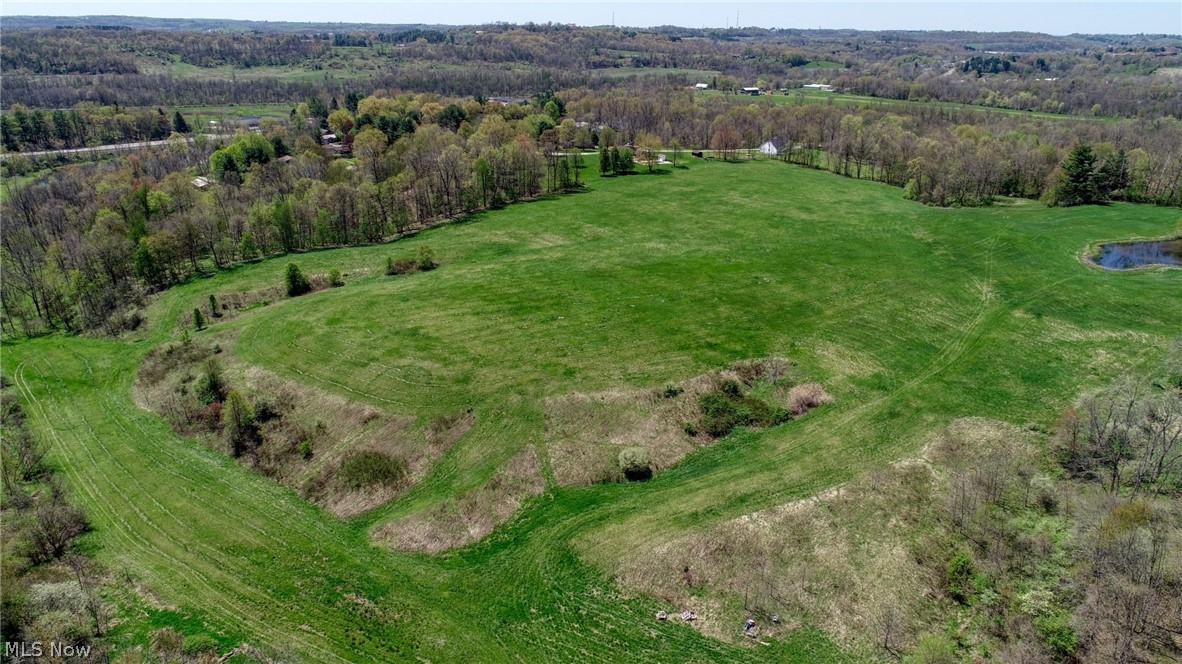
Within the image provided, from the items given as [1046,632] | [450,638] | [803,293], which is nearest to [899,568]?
[1046,632]

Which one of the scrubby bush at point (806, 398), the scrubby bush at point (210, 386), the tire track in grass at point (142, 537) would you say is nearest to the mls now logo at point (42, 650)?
the tire track in grass at point (142, 537)

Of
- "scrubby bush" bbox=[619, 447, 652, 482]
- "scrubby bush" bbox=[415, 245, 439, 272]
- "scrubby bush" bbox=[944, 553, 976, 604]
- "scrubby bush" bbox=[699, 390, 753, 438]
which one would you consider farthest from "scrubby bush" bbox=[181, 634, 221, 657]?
"scrubby bush" bbox=[415, 245, 439, 272]

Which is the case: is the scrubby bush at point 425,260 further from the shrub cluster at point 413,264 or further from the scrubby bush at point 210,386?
the scrubby bush at point 210,386

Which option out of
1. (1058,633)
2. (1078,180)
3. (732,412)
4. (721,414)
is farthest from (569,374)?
(1078,180)

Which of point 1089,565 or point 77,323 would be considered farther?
point 77,323

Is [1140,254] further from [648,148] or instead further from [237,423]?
[237,423]

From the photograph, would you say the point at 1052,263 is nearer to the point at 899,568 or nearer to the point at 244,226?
the point at 899,568
